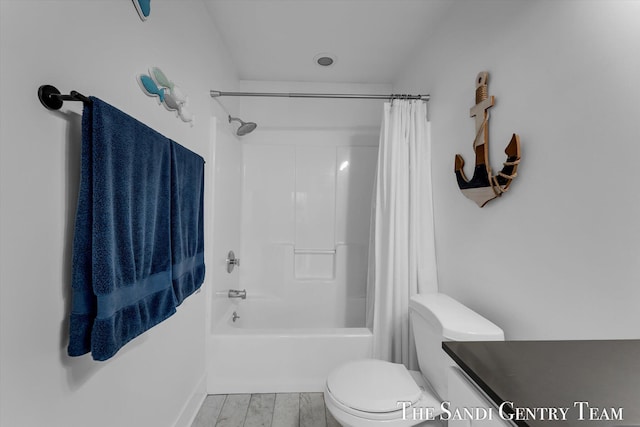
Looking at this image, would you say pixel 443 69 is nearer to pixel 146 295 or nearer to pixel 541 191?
pixel 541 191

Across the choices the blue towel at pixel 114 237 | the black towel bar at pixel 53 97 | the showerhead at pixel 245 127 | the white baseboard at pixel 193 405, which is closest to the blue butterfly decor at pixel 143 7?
the blue towel at pixel 114 237

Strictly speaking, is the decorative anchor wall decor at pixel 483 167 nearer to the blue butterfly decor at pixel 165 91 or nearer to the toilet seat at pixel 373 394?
the toilet seat at pixel 373 394

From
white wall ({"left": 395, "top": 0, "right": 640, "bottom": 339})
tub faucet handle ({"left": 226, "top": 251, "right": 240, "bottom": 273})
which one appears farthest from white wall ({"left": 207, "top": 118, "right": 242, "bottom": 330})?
white wall ({"left": 395, "top": 0, "right": 640, "bottom": 339})

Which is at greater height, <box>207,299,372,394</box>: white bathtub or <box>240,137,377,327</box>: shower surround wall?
<box>240,137,377,327</box>: shower surround wall

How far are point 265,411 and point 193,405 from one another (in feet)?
1.35

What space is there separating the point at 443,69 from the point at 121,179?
186 cm

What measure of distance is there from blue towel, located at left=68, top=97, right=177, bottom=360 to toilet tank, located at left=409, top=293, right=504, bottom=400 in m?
1.13

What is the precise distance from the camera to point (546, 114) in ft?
3.51

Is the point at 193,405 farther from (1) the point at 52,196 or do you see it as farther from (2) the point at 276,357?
(1) the point at 52,196

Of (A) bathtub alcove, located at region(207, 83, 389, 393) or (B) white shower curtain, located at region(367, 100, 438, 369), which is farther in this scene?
(A) bathtub alcove, located at region(207, 83, 389, 393)

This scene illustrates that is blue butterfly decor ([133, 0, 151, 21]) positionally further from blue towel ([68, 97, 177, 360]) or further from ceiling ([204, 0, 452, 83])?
ceiling ([204, 0, 452, 83])

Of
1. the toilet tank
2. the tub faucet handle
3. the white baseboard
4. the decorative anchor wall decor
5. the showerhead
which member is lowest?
the white baseboard

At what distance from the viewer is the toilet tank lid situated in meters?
1.18

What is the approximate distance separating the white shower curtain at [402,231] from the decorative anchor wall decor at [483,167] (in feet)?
1.43
